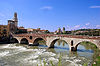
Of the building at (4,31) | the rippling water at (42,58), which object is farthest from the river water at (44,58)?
the building at (4,31)

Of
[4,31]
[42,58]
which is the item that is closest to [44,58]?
[42,58]

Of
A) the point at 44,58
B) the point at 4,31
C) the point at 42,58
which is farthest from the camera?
the point at 4,31

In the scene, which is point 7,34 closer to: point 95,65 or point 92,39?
point 92,39

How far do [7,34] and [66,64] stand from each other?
51137 millimetres

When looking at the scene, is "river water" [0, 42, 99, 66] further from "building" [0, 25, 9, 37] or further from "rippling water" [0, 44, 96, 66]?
"building" [0, 25, 9, 37]

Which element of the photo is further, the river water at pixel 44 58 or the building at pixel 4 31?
the building at pixel 4 31

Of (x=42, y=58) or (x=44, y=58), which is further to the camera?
(x=42, y=58)

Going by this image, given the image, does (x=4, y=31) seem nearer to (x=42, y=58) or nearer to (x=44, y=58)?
(x=42, y=58)

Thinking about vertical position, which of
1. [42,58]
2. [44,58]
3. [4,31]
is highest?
[4,31]

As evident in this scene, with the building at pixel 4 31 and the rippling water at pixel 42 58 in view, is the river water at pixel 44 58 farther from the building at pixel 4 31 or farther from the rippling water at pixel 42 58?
the building at pixel 4 31

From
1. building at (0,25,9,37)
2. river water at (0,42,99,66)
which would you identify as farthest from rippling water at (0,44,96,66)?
building at (0,25,9,37)

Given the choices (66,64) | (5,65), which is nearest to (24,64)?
(5,65)

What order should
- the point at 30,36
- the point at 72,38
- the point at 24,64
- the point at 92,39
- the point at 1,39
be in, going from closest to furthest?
1. the point at 24,64
2. the point at 92,39
3. the point at 72,38
4. the point at 30,36
5. the point at 1,39

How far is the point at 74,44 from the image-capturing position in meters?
30.7
